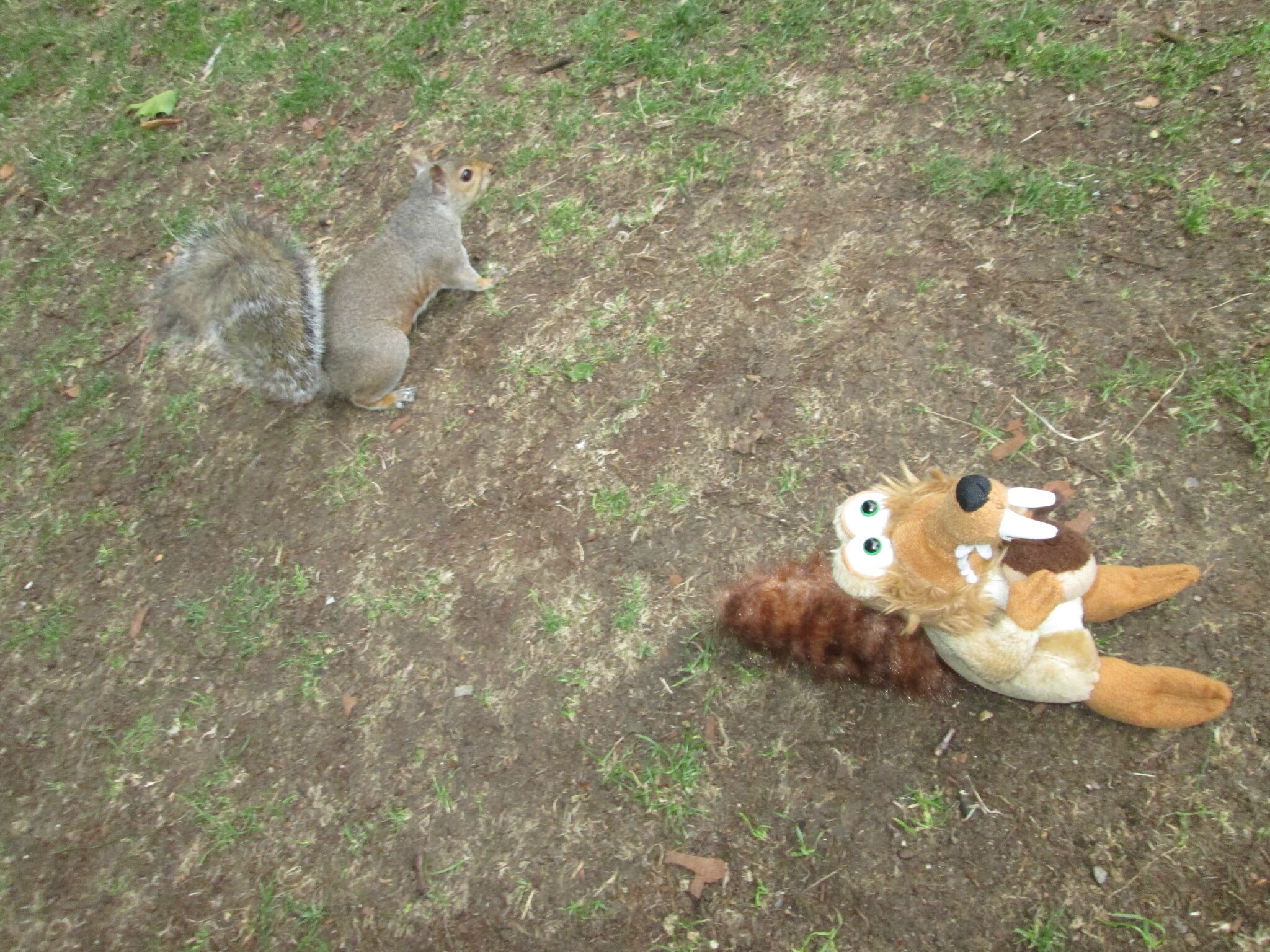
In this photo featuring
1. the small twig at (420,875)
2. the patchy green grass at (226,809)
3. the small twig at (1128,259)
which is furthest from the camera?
the small twig at (1128,259)

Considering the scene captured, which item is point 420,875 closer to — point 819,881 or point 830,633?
point 819,881

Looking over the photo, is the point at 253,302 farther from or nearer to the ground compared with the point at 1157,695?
farther from the ground

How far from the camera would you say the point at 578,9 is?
12.6 feet

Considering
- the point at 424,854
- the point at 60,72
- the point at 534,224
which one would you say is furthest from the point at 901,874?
the point at 60,72

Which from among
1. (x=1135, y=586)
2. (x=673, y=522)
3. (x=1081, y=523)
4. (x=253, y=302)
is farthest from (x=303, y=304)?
(x=1135, y=586)

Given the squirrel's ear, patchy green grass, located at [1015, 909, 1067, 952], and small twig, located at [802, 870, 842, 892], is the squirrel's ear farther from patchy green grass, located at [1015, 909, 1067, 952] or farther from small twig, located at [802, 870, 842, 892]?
patchy green grass, located at [1015, 909, 1067, 952]

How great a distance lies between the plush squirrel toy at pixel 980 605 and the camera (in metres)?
1.84

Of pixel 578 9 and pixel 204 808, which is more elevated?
pixel 578 9

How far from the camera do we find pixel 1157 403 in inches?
96.7

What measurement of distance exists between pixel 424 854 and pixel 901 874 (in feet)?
4.35

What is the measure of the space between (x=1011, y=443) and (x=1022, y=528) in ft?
2.76

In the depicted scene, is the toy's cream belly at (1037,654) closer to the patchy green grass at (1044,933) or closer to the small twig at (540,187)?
the patchy green grass at (1044,933)

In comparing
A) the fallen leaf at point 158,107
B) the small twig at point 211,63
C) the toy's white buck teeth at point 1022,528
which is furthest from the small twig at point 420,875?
the small twig at point 211,63

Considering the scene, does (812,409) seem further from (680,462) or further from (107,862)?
(107,862)
